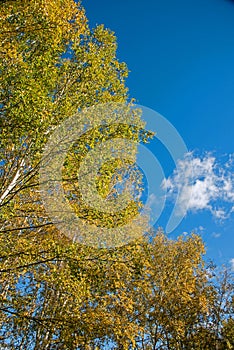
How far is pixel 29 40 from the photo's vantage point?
33.2 feet

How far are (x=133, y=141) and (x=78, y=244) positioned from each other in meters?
3.52

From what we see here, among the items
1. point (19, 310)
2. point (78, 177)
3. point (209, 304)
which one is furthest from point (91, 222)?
point (209, 304)

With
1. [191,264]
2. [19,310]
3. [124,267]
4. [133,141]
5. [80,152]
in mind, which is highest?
[191,264]

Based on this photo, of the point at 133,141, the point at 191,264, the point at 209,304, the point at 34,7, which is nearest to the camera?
the point at 34,7

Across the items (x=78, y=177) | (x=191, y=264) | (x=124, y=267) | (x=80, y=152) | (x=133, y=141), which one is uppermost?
(x=191, y=264)

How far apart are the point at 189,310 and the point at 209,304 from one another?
3.30m

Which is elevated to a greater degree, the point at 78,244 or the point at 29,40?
the point at 29,40

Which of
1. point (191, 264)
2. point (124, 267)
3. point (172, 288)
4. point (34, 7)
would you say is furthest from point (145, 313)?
point (34, 7)

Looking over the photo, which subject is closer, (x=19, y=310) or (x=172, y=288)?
(x=19, y=310)

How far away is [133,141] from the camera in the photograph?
32.3ft

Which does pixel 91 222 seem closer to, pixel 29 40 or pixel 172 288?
pixel 29 40

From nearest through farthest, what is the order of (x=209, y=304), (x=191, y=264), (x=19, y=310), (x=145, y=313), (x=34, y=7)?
1. (x=19, y=310)
2. (x=34, y=7)
3. (x=145, y=313)
4. (x=191, y=264)
5. (x=209, y=304)

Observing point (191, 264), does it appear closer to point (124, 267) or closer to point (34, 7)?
point (124, 267)

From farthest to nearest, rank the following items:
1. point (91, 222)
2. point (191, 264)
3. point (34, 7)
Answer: point (191, 264) < point (34, 7) < point (91, 222)
